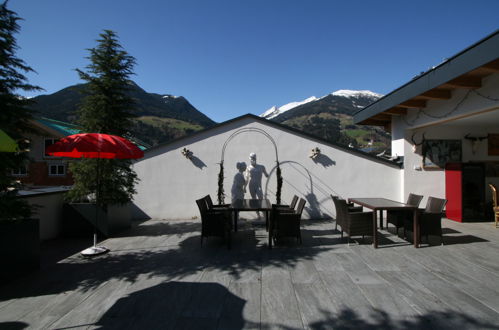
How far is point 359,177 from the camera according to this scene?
7969 millimetres

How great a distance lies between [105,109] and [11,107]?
7.47 ft

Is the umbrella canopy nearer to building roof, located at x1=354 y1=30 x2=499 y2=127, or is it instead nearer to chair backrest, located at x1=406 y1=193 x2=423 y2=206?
building roof, located at x1=354 y1=30 x2=499 y2=127

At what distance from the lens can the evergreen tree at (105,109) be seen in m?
5.97

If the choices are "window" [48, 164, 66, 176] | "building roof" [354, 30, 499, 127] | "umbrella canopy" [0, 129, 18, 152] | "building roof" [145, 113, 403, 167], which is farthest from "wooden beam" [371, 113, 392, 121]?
"window" [48, 164, 66, 176]

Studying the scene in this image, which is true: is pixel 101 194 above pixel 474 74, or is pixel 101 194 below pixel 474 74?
below

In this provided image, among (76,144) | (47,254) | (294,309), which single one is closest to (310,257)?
(294,309)

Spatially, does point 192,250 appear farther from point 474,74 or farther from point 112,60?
point 474,74

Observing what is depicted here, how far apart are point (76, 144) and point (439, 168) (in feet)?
29.9

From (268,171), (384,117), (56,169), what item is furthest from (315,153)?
(56,169)

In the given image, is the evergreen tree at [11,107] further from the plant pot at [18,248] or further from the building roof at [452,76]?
the building roof at [452,76]

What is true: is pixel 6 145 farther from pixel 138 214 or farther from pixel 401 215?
pixel 401 215

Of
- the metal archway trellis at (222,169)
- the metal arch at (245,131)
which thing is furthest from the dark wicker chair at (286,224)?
A: the metal arch at (245,131)

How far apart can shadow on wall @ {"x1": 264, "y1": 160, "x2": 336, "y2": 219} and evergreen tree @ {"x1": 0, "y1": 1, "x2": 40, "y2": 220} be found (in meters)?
5.63

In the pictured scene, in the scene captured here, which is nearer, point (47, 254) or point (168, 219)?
point (47, 254)
